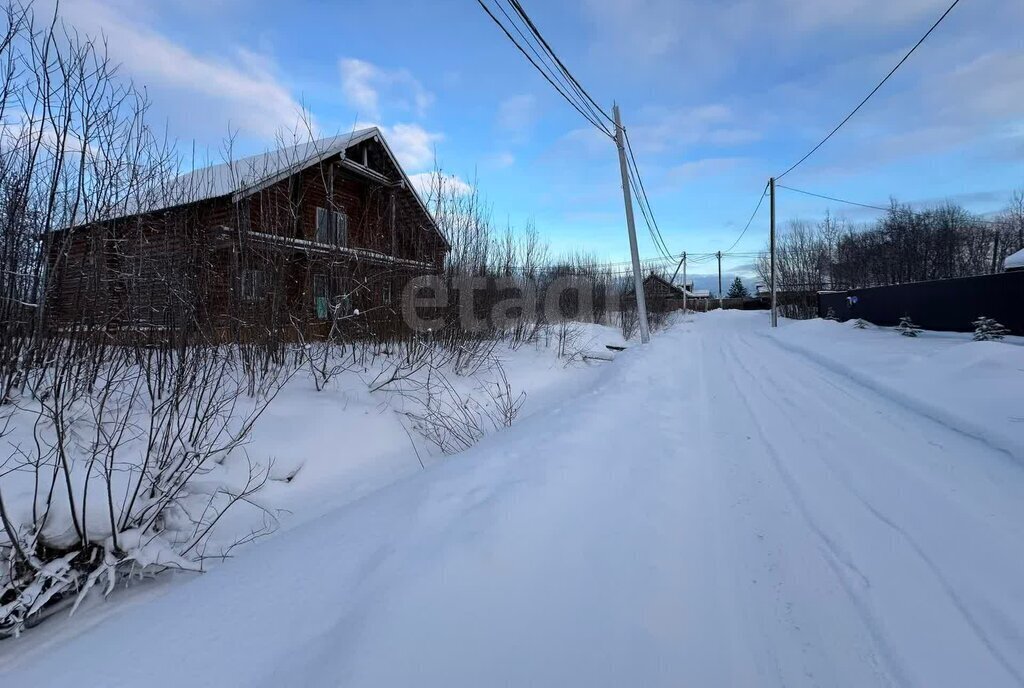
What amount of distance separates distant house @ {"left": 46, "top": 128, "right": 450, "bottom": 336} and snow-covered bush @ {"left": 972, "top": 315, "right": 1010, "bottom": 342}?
11.5m

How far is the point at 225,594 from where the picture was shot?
1804 mm

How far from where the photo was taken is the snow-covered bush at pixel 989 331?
896 centimetres

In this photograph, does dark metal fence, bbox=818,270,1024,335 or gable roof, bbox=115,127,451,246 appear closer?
gable roof, bbox=115,127,451,246

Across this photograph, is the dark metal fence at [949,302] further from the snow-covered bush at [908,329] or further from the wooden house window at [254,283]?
the wooden house window at [254,283]

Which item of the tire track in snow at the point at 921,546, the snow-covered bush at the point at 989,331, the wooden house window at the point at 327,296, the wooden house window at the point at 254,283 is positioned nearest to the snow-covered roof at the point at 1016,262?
Result: the snow-covered bush at the point at 989,331

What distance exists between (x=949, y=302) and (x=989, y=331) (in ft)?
9.35

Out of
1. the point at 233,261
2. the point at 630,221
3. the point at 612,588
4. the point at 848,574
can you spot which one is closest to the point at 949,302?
the point at 630,221

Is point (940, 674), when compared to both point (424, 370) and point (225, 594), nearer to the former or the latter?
point (225, 594)

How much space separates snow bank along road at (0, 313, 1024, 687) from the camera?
1.37 m

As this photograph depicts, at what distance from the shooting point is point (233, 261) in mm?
5027

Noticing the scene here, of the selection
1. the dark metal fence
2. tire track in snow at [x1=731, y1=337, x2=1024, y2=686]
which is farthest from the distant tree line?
tire track in snow at [x1=731, y1=337, x2=1024, y2=686]

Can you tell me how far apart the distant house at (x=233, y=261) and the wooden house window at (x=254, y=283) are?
0.01 meters

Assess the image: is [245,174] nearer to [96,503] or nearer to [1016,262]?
[96,503]

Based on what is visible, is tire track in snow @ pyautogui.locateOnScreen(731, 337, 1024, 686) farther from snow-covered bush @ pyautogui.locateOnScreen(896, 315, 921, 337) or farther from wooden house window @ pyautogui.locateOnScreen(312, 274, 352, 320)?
snow-covered bush @ pyautogui.locateOnScreen(896, 315, 921, 337)
